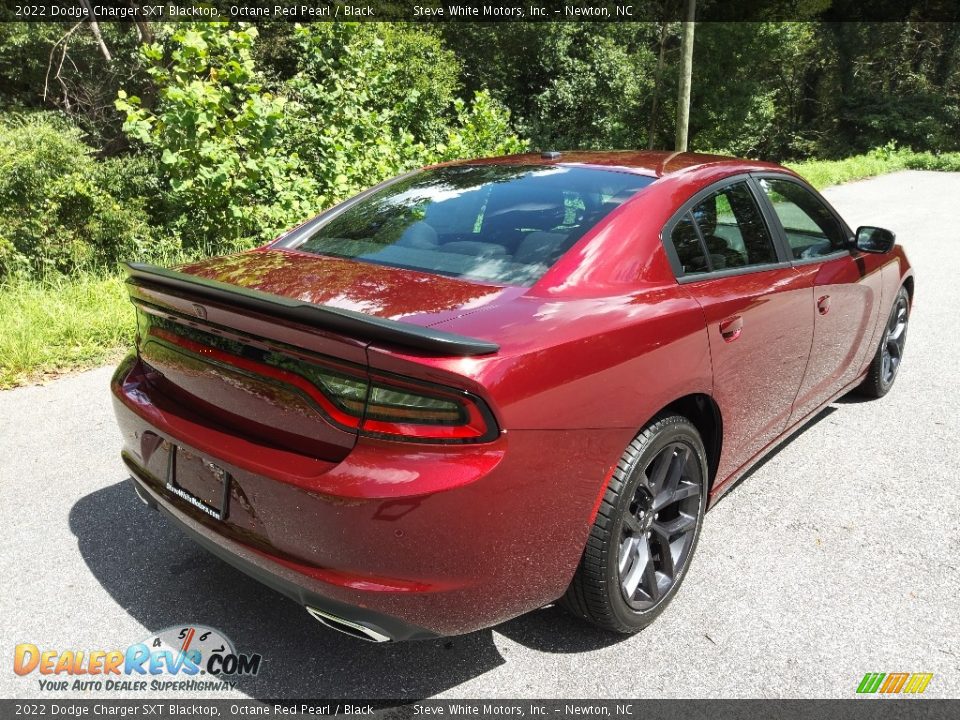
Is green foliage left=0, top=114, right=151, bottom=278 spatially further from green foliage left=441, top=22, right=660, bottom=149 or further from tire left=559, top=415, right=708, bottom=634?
green foliage left=441, top=22, right=660, bottom=149

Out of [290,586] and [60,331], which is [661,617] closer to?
[290,586]

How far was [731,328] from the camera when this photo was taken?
2.73m

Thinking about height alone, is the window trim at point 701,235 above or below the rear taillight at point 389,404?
above

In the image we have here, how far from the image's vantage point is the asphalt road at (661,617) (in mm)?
2307

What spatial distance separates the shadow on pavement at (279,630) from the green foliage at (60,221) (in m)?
5.99

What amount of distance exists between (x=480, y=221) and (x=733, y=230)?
3.51ft

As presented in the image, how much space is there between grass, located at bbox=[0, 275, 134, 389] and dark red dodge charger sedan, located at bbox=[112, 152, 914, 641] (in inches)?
109

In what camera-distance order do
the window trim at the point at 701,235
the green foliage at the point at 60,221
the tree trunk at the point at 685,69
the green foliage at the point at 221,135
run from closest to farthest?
the window trim at the point at 701,235 < the green foliage at the point at 221,135 < the green foliage at the point at 60,221 < the tree trunk at the point at 685,69

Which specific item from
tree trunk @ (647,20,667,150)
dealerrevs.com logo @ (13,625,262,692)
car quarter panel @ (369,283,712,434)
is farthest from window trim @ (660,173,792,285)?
tree trunk @ (647,20,667,150)

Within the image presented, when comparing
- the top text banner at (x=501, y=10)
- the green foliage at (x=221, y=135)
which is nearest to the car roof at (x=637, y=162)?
the green foliage at (x=221, y=135)

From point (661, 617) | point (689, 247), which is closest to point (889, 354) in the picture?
point (689, 247)

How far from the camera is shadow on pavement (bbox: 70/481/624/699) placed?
2275 mm

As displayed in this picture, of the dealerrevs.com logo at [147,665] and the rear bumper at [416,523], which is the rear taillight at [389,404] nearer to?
the rear bumper at [416,523]

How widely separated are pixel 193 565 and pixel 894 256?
419 cm
